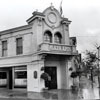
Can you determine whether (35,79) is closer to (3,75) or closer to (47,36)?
(47,36)

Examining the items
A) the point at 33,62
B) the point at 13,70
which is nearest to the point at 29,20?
the point at 33,62

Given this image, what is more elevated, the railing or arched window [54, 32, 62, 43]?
arched window [54, 32, 62, 43]

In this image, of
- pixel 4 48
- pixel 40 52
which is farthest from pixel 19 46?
pixel 40 52

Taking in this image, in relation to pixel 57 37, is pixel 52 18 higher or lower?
higher

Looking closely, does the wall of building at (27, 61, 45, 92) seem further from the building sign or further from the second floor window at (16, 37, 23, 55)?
the second floor window at (16, 37, 23, 55)

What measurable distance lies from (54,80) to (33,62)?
3.45 meters

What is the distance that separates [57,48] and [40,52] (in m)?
2.08

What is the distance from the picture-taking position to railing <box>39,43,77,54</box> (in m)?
18.5

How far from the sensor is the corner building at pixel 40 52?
19.2 m

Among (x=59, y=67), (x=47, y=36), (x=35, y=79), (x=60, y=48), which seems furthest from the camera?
(x=59, y=67)

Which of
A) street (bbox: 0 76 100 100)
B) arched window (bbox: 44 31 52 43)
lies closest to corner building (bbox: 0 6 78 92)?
arched window (bbox: 44 31 52 43)

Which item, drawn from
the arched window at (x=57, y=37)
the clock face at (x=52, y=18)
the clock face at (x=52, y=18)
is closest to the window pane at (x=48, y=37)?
the arched window at (x=57, y=37)

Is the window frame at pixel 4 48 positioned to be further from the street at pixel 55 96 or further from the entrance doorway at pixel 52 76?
the street at pixel 55 96

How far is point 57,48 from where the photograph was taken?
19.4 metres
